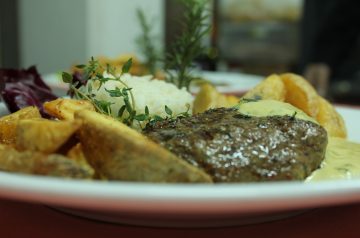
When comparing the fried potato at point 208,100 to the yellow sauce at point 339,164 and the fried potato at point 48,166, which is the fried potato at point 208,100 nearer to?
the yellow sauce at point 339,164

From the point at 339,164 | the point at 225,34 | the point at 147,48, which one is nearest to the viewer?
the point at 339,164

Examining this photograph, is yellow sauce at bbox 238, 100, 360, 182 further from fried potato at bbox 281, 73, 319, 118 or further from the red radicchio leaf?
the red radicchio leaf

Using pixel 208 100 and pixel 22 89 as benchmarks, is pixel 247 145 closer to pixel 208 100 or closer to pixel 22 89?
pixel 208 100

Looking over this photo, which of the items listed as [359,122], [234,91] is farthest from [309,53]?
[359,122]

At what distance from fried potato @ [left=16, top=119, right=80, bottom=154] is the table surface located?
14 centimetres

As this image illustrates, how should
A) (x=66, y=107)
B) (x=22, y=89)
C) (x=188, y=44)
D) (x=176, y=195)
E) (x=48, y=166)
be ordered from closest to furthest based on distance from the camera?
(x=176, y=195) < (x=48, y=166) < (x=66, y=107) < (x=22, y=89) < (x=188, y=44)

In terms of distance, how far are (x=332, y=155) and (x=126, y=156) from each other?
550 millimetres

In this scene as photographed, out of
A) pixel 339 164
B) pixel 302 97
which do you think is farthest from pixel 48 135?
pixel 302 97

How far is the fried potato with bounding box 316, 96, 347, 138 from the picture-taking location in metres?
1.59

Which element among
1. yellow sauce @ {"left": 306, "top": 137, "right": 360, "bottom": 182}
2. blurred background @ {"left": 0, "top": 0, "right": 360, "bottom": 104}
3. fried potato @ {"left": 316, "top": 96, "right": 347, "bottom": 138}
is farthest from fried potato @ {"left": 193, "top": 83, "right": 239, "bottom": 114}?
blurred background @ {"left": 0, "top": 0, "right": 360, "bottom": 104}

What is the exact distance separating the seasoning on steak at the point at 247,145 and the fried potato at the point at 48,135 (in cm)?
17

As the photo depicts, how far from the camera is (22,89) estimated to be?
1916mm

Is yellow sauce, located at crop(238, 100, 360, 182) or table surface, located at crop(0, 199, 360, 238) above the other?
yellow sauce, located at crop(238, 100, 360, 182)

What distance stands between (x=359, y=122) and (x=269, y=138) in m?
0.92
